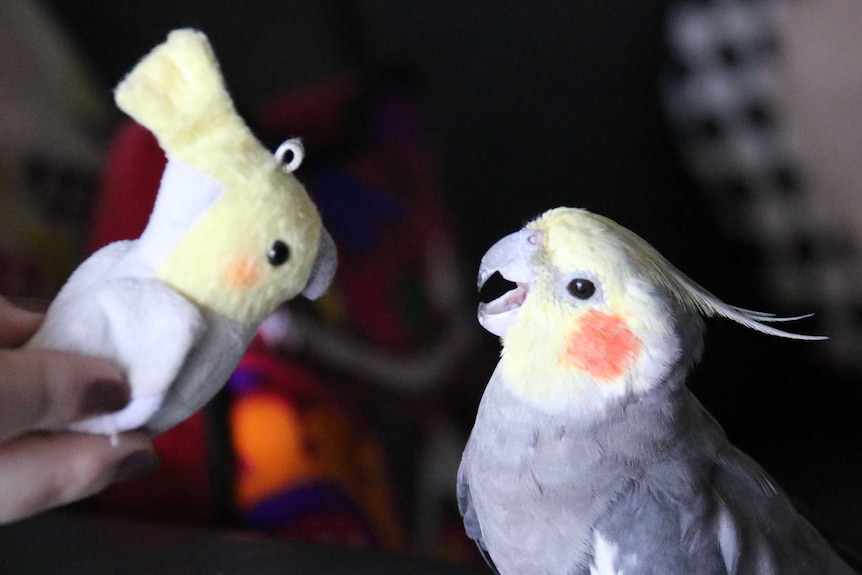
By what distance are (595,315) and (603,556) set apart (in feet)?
0.42

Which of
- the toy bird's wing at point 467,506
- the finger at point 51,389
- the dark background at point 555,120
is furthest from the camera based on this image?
the dark background at point 555,120

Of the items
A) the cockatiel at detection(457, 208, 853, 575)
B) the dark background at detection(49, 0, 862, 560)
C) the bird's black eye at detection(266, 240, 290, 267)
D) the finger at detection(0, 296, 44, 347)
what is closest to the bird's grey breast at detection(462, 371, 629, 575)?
the cockatiel at detection(457, 208, 853, 575)

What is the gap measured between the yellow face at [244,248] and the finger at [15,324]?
0.09 m

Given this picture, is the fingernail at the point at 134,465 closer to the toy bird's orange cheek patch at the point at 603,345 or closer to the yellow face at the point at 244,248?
the yellow face at the point at 244,248

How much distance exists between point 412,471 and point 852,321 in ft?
2.51

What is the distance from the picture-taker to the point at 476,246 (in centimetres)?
139

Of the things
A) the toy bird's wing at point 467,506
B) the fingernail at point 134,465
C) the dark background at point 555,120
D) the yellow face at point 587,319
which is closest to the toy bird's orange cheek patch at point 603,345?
the yellow face at point 587,319

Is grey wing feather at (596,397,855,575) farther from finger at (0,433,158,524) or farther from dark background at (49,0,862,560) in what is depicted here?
dark background at (49,0,862,560)

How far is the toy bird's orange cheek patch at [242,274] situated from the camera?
1.29ft

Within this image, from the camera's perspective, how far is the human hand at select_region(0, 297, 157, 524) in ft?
1.20

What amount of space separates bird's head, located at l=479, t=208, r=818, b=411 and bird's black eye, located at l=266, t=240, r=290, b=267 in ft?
0.40

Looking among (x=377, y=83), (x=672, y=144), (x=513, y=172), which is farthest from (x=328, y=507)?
(x=672, y=144)

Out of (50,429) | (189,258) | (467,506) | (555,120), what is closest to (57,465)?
(50,429)

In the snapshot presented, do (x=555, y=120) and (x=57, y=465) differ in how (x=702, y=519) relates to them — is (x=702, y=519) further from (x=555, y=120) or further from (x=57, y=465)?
(x=555, y=120)
